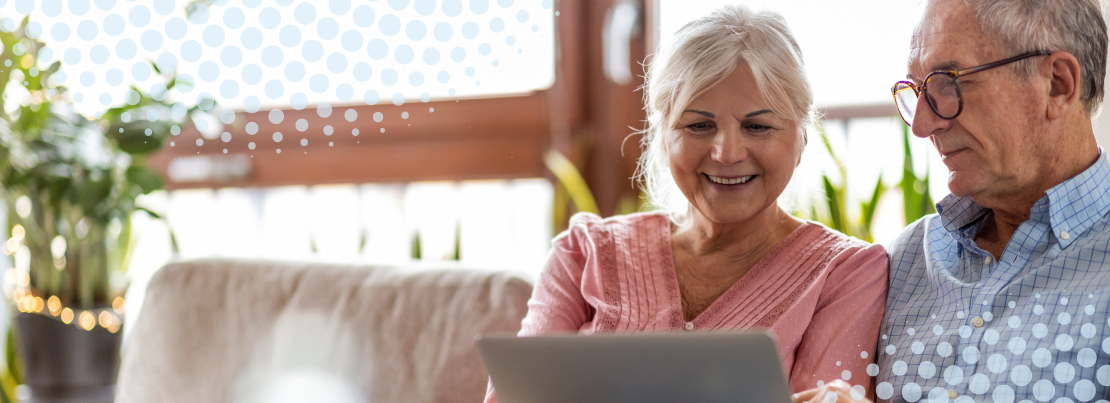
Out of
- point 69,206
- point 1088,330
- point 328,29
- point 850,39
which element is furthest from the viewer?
point 328,29

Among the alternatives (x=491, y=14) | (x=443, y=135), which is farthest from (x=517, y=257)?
(x=491, y=14)

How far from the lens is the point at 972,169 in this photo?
1040 millimetres

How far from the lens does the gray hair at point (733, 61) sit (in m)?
1.17

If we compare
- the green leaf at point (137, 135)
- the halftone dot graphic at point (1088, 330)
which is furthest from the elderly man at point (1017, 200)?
the green leaf at point (137, 135)

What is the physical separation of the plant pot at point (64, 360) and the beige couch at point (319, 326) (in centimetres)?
29

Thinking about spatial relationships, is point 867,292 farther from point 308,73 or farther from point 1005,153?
point 308,73

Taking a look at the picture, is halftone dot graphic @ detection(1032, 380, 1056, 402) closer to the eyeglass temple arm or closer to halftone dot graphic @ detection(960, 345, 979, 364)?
halftone dot graphic @ detection(960, 345, 979, 364)

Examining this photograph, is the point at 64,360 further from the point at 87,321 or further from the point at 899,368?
the point at 899,368

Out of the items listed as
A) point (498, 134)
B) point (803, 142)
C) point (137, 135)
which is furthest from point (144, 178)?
point (803, 142)

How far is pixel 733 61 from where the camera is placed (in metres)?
1.17

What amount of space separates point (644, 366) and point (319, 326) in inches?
35.0

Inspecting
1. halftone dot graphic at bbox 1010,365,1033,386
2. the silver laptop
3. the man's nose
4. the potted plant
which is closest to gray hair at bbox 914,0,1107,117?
the man's nose

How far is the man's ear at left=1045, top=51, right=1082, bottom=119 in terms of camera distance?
1.00m
